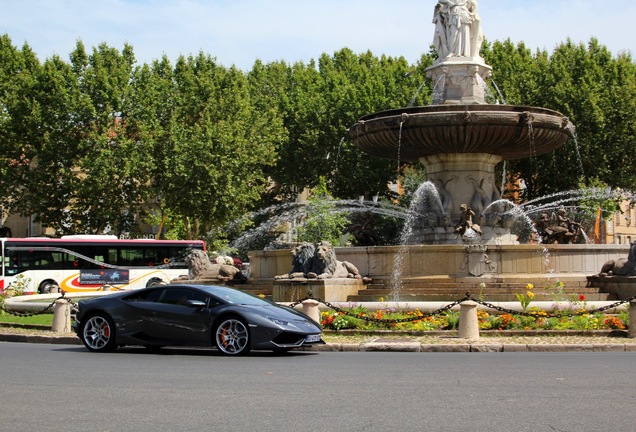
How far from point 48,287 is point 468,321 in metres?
29.7

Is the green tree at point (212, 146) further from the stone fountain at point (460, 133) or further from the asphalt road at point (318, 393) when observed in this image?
the asphalt road at point (318, 393)

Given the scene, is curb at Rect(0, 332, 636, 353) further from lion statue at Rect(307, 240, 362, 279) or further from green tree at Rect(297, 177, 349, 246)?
green tree at Rect(297, 177, 349, 246)

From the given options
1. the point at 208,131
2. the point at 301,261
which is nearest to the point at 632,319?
the point at 301,261

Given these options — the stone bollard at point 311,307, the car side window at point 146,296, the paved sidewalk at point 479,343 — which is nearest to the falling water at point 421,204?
the stone bollard at point 311,307

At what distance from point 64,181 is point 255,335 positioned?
3871 cm

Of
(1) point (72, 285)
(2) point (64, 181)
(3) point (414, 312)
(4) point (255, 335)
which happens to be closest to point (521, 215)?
(3) point (414, 312)

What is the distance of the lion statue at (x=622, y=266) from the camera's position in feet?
72.0

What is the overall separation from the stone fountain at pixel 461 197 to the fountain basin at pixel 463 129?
28 millimetres

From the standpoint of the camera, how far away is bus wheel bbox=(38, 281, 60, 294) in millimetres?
42644

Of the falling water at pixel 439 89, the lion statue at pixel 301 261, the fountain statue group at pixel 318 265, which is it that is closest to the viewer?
the fountain statue group at pixel 318 265

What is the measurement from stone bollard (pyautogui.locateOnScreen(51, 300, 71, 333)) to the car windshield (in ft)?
16.6

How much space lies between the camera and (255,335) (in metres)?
14.7

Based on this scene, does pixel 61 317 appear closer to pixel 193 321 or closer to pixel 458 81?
pixel 193 321

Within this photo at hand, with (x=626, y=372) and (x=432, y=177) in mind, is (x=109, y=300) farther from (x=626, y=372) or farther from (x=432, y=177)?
(x=432, y=177)
